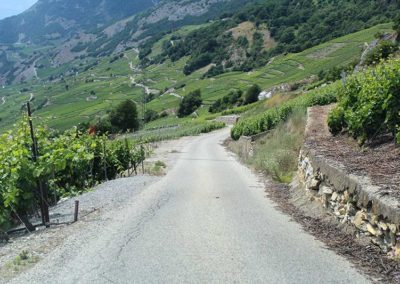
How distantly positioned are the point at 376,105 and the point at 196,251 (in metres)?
5.52

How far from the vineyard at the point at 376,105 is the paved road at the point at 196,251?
9.66ft

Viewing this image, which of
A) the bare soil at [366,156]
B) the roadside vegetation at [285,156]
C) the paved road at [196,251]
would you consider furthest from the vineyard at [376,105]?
the roadside vegetation at [285,156]

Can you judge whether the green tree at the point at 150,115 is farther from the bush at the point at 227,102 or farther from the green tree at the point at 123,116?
the green tree at the point at 123,116

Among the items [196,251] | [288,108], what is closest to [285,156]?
[196,251]

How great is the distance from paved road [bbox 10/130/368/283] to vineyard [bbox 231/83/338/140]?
42.3ft

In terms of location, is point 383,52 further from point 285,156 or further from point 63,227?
point 63,227

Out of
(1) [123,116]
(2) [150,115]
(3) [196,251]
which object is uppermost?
(3) [196,251]

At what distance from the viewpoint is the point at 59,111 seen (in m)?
185

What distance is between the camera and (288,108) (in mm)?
30656

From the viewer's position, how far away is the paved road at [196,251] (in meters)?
7.50

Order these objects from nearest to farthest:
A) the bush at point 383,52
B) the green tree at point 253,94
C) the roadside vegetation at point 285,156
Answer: the roadside vegetation at point 285,156 < the bush at point 383,52 < the green tree at point 253,94

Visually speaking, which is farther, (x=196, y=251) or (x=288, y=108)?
(x=288, y=108)

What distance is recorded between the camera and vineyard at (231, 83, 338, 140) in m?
25.9

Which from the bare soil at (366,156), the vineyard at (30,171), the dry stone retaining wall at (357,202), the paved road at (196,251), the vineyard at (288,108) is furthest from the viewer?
the vineyard at (288,108)
